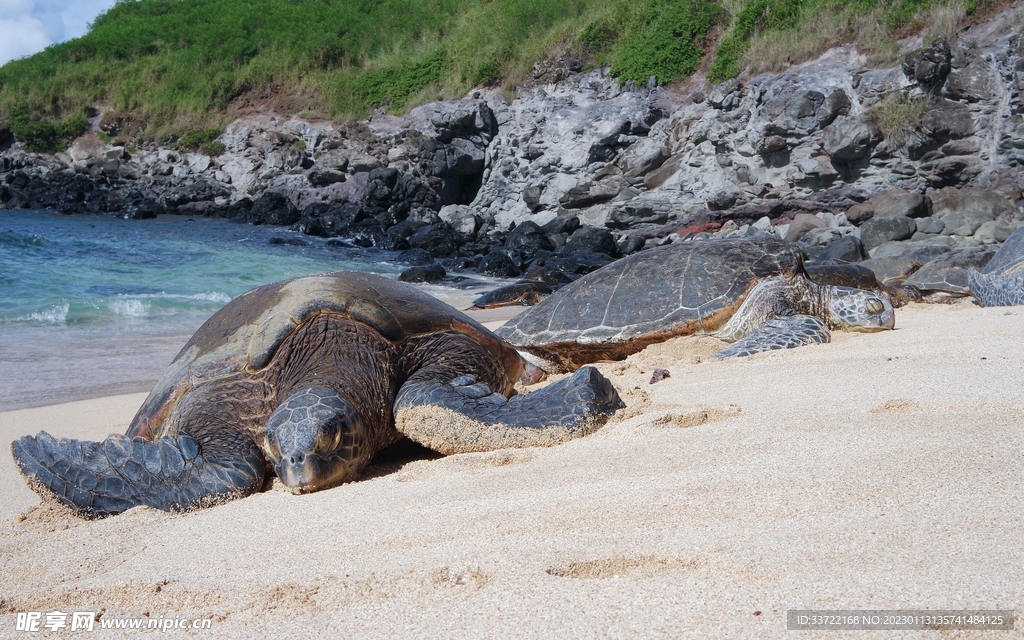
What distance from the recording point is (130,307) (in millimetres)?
10828

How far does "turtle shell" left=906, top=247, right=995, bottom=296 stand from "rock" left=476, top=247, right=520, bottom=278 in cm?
938

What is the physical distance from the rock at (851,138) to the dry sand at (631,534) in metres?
14.6

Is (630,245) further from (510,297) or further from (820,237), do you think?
(510,297)

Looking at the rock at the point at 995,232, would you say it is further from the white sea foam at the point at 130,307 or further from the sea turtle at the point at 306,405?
the white sea foam at the point at 130,307

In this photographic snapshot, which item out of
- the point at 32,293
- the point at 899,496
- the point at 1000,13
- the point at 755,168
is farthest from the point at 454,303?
the point at 1000,13

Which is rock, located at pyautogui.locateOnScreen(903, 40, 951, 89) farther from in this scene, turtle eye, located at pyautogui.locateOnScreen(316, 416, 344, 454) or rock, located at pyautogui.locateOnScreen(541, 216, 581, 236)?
turtle eye, located at pyautogui.locateOnScreen(316, 416, 344, 454)

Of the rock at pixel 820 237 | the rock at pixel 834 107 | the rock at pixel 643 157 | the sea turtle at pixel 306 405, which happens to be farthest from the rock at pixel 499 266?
the sea turtle at pixel 306 405

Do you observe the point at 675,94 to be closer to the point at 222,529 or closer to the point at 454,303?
the point at 454,303

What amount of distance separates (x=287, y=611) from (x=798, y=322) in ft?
13.6

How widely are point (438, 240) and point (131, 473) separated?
18001 millimetres

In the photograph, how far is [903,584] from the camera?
1.49 m

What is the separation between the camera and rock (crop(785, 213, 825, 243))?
51.0ft

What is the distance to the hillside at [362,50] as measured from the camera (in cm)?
2056

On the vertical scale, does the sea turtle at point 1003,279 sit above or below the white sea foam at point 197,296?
above
